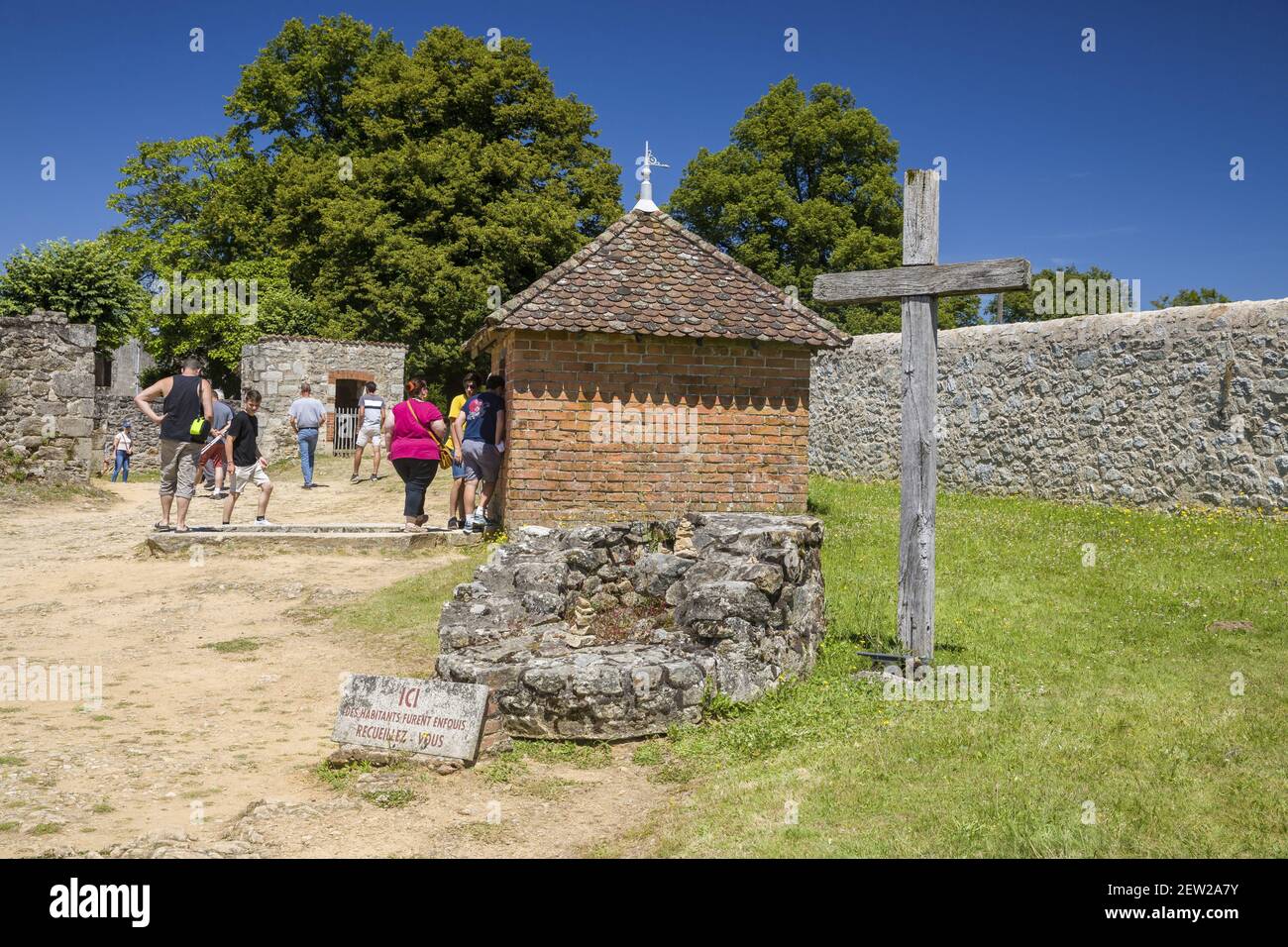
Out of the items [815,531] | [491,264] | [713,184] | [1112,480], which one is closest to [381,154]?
[491,264]

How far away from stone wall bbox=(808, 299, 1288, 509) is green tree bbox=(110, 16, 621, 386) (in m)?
15.0

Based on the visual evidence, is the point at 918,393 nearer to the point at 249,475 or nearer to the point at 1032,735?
the point at 1032,735

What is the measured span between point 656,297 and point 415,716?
814 centimetres

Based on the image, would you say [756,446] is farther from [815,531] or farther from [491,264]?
[491,264]

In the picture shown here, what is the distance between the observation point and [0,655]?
8438 millimetres

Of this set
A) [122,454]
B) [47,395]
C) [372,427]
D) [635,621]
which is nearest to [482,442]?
[635,621]

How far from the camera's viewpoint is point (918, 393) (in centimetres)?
757

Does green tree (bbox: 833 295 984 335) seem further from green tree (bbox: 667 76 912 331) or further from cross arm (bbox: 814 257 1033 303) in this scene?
cross arm (bbox: 814 257 1033 303)

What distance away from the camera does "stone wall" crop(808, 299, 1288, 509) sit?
43.1 feet

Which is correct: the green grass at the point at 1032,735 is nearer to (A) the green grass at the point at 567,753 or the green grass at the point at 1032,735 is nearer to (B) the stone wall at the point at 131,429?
(A) the green grass at the point at 567,753

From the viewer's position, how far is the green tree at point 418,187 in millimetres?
30766

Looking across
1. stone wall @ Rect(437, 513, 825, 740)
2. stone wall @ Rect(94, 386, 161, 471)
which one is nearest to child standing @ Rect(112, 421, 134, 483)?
stone wall @ Rect(94, 386, 161, 471)

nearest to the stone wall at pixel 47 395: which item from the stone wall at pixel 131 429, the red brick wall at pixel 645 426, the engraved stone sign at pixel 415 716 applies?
the stone wall at pixel 131 429

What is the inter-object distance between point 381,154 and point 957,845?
30645 millimetres
